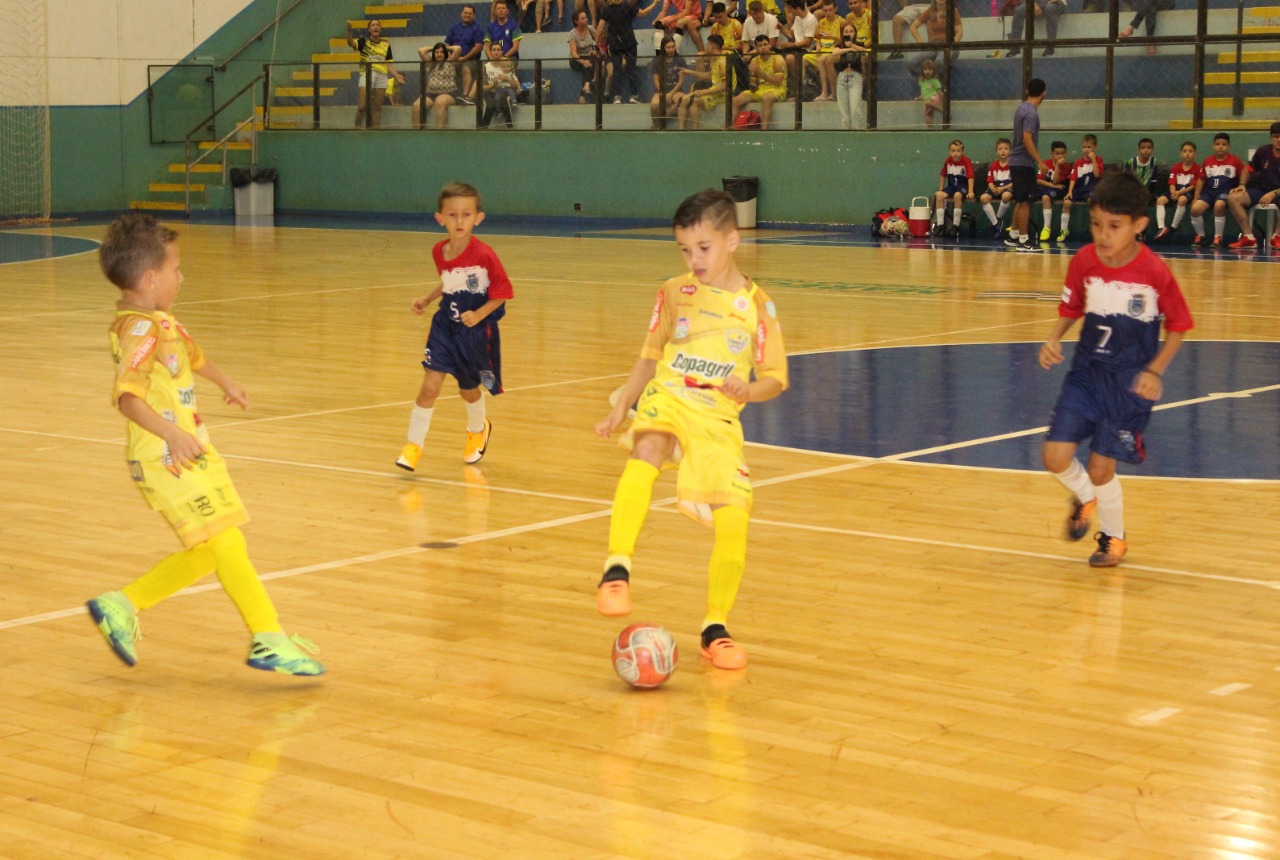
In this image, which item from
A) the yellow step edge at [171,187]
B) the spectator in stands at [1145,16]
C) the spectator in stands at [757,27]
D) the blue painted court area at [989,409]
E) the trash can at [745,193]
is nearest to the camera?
the blue painted court area at [989,409]

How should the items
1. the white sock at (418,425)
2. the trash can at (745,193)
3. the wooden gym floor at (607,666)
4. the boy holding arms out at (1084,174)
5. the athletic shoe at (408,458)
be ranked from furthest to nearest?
the trash can at (745,193) < the boy holding arms out at (1084,174) < the white sock at (418,425) < the athletic shoe at (408,458) < the wooden gym floor at (607,666)

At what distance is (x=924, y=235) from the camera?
27719 millimetres

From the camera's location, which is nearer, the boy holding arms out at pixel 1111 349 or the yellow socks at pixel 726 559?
the yellow socks at pixel 726 559

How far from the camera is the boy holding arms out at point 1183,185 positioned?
2483cm

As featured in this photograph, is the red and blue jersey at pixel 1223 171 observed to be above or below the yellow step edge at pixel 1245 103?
below

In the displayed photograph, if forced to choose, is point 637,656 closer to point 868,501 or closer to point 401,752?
point 401,752

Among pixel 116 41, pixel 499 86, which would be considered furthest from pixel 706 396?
pixel 116 41

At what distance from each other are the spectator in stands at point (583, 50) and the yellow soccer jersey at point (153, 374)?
86.8ft

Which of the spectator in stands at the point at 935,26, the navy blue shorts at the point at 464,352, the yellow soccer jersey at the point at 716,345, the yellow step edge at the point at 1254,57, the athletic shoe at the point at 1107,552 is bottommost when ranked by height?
the athletic shoe at the point at 1107,552

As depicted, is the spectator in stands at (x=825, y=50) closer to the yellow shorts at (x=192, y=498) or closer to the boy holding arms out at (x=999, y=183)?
the boy holding arms out at (x=999, y=183)

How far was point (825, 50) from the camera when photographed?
28.7 m

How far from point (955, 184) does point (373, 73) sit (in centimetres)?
1256

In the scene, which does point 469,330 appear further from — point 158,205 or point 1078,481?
point 158,205

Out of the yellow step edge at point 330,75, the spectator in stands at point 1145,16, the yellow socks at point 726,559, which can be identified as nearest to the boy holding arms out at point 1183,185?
the spectator in stands at point 1145,16
